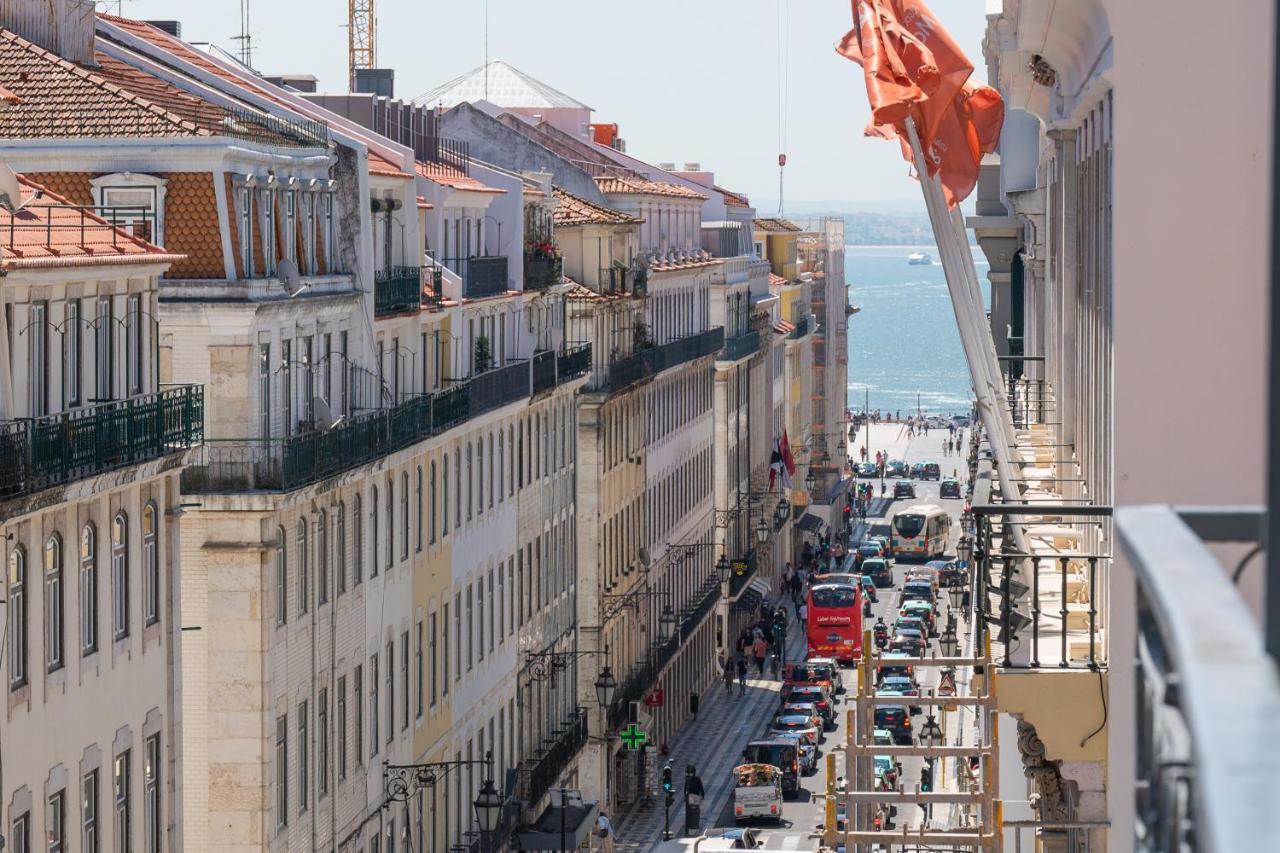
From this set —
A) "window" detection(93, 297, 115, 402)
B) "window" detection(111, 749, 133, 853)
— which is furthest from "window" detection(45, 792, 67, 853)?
"window" detection(93, 297, 115, 402)

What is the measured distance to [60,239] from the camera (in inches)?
1032

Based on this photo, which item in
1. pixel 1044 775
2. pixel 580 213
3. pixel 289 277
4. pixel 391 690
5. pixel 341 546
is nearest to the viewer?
pixel 1044 775

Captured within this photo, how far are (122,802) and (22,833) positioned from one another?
3.13m

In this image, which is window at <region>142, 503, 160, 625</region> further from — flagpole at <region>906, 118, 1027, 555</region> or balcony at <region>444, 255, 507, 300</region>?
balcony at <region>444, 255, 507, 300</region>

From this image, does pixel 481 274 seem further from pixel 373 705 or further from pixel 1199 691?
pixel 1199 691

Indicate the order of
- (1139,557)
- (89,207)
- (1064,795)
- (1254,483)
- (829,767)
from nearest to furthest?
1. (1139,557)
2. (1254,483)
3. (1064,795)
4. (829,767)
5. (89,207)

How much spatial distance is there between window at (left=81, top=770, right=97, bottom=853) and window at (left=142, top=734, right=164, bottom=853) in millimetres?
1632

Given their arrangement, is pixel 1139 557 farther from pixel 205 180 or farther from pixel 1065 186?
pixel 205 180

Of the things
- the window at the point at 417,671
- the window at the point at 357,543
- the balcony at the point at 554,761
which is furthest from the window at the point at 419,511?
the balcony at the point at 554,761

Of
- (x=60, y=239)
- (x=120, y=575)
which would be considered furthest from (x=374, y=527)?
(x=60, y=239)

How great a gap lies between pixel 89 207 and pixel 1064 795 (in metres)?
18.8

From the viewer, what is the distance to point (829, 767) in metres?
20.7

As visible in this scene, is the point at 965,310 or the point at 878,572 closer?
the point at 965,310

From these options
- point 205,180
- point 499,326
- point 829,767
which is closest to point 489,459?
point 499,326
